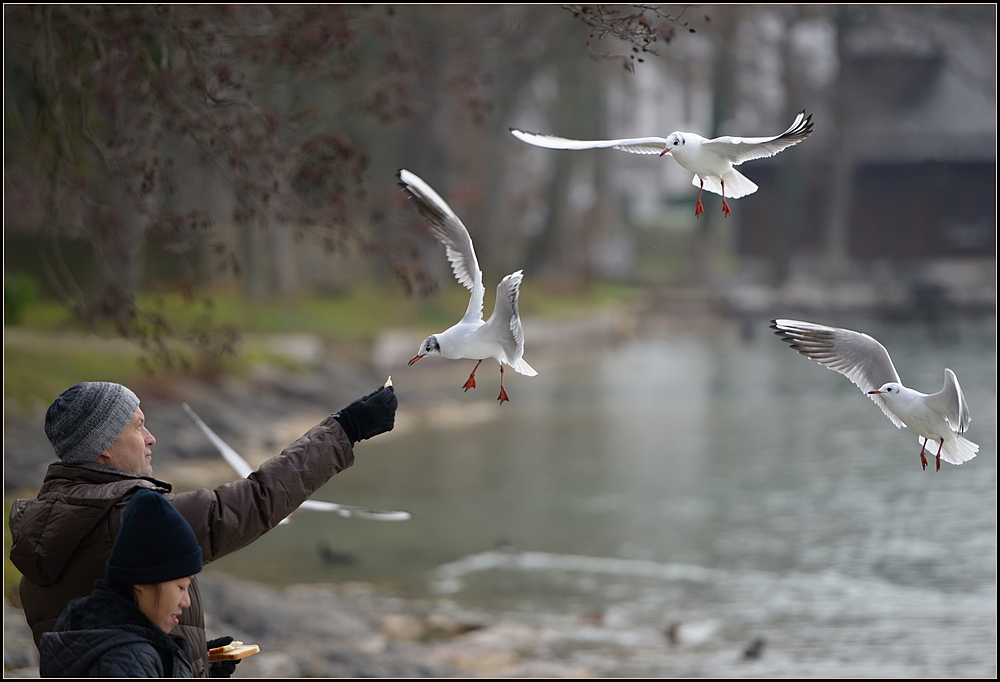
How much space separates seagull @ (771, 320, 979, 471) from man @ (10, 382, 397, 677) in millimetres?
975

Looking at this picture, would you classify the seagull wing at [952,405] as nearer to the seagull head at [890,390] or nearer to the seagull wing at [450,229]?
the seagull head at [890,390]

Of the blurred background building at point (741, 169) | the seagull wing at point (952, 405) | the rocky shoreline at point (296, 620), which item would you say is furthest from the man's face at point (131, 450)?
the blurred background building at point (741, 169)

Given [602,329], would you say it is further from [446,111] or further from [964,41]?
[964,41]

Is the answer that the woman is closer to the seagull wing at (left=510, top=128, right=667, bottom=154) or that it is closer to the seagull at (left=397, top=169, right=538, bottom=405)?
the seagull at (left=397, top=169, right=538, bottom=405)

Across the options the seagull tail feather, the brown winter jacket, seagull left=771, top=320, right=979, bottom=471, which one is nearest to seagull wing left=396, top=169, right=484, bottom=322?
the brown winter jacket

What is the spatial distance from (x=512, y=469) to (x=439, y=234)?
10.9 m

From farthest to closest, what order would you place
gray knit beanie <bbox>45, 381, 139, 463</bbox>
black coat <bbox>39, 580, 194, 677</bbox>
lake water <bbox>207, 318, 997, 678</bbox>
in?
lake water <bbox>207, 318, 997, 678</bbox> < gray knit beanie <bbox>45, 381, 139, 463</bbox> < black coat <bbox>39, 580, 194, 677</bbox>

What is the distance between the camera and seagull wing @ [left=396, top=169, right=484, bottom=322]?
2.57m

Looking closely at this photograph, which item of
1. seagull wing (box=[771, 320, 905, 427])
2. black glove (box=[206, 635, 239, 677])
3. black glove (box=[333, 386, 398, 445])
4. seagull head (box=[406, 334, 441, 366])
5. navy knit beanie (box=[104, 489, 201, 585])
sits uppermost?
seagull head (box=[406, 334, 441, 366])

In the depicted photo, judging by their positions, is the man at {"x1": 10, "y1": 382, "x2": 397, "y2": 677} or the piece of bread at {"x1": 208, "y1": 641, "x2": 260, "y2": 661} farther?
the piece of bread at {"x1": 208, "y1": 641, "x2": 260, "y2": 661}

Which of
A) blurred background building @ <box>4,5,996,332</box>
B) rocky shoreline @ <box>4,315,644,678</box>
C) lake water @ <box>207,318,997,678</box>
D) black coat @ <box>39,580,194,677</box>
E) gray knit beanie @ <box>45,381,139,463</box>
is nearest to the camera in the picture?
black coat @ <box>39,580,194,677</box>

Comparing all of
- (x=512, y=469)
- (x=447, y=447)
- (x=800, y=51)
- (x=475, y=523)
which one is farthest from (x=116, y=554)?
(x=800, y=51)

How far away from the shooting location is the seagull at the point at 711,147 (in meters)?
2.33

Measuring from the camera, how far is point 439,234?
8.78 feet
